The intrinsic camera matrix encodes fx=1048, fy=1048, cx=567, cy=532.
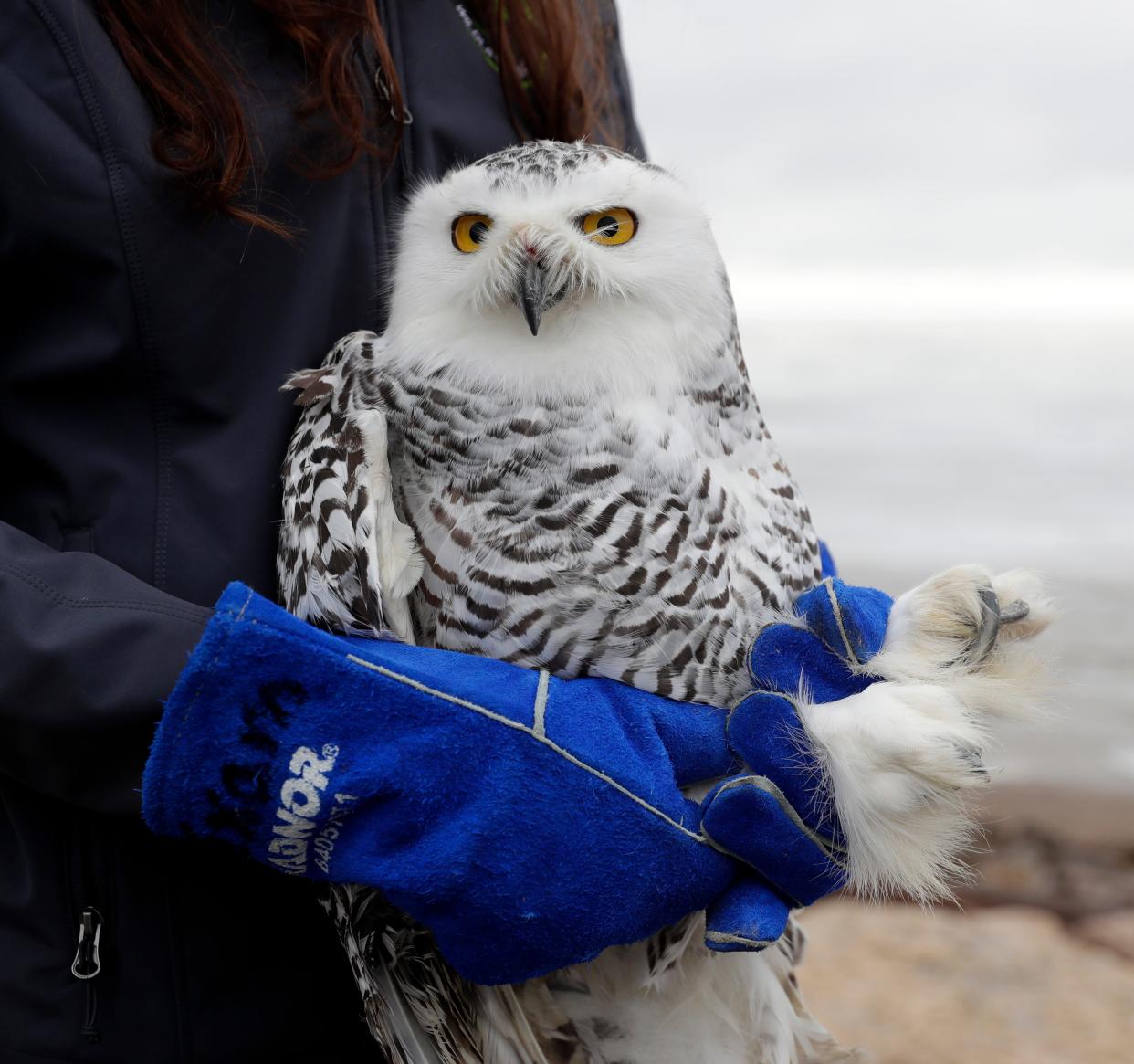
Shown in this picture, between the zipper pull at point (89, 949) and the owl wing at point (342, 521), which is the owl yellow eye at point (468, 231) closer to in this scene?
the owl wing at point (342, 521)

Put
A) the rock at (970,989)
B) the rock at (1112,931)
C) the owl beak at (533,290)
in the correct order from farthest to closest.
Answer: the rock at (1112,931)
the rock at (970,989)
the owl beak at (533,290)

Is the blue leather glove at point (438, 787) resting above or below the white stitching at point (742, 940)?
above

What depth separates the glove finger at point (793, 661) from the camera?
39.1 inches

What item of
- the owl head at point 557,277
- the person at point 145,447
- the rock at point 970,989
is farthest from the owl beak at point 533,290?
the rock at point 970,989

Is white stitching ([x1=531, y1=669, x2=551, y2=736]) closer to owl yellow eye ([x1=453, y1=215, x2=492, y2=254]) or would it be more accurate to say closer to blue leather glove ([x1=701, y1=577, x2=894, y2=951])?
blue leather glove ([x1=701, y1=577, x2=894, y2=951])

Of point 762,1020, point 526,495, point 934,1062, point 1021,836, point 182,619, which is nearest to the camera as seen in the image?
point 182,619

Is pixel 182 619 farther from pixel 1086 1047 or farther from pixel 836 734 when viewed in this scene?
pixel 1086 1047

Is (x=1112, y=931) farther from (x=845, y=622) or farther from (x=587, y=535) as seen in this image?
(x=587, y=535)

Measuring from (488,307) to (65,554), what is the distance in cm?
49

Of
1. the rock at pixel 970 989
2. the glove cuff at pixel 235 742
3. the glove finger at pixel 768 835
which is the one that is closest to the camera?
the glove cuff at pixel 235 742

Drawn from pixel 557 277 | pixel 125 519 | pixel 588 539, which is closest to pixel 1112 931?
pixel 588 539

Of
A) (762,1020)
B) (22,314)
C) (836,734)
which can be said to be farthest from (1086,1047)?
(22,314)

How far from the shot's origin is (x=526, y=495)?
1034 mm

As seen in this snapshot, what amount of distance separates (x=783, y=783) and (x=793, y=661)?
0.11 m
